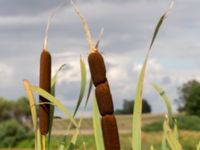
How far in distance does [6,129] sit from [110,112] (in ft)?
137

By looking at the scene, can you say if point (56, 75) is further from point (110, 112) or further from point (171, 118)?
point (110, 112)

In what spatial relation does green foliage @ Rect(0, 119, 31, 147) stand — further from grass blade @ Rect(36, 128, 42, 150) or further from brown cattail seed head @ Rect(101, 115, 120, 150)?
brown cattail seed head @ Rect(101, 115, 120, 150)

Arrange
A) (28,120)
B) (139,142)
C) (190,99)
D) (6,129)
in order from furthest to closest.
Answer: (190,99), (28,120), (6,129), (139,142)

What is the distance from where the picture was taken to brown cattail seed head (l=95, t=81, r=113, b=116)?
3.07ft

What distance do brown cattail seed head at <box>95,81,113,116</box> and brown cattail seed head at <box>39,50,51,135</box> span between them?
276 millimetres

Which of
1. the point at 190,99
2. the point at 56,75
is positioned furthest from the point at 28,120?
the point at 56,75

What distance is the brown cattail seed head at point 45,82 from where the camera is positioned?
120 cm

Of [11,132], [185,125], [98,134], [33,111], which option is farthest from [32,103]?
[185,125]

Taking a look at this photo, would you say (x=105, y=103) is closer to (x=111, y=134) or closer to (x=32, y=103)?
(x=111, y=134)

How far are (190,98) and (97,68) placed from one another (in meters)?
57.2

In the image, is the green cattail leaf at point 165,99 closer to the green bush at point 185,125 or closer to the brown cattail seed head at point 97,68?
the brown cattail seed head at point 97,68

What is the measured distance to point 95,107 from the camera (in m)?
1.17

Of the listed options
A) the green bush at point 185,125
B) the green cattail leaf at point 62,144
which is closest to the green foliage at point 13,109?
the green bush at point 185,125

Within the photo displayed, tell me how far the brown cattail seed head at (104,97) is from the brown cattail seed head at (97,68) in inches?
0.4
